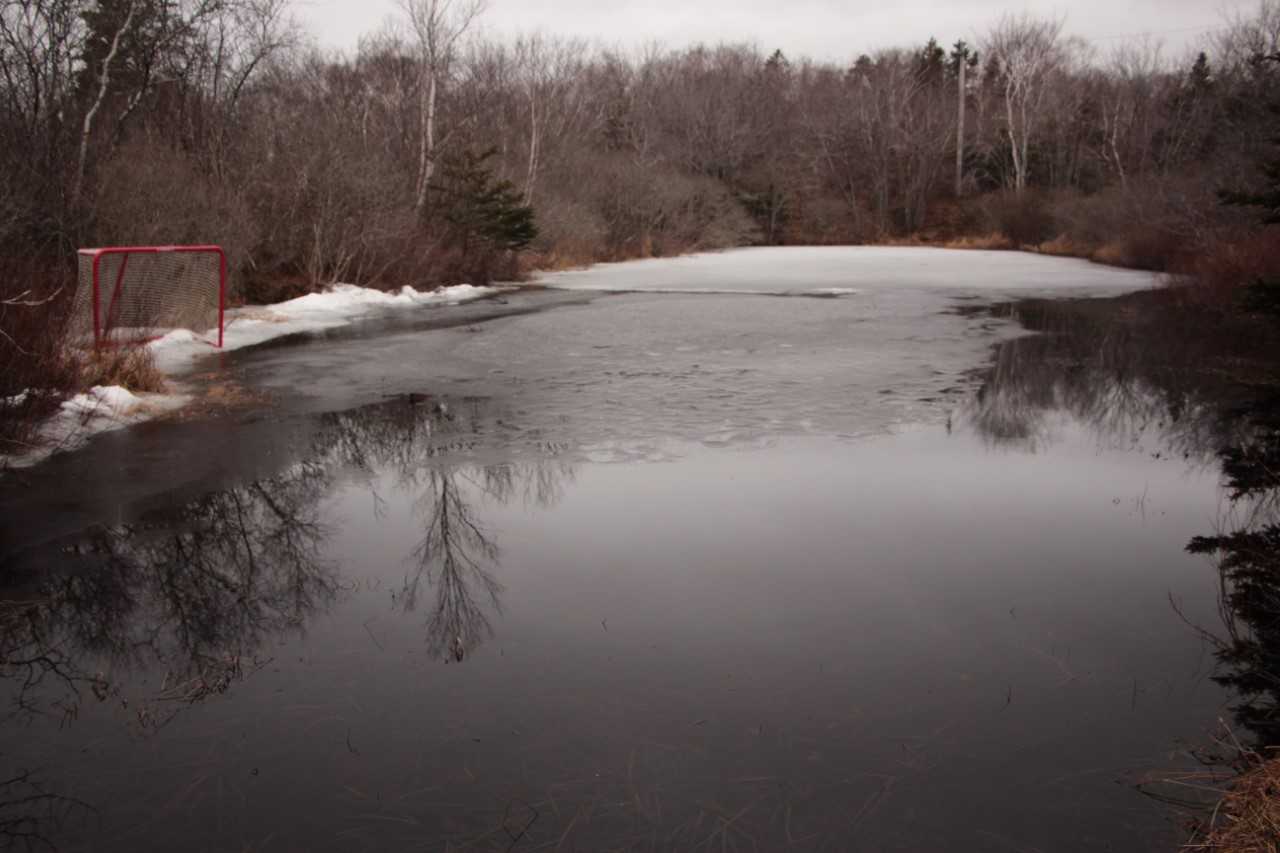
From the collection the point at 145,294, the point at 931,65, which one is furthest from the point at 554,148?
the point at 931,65

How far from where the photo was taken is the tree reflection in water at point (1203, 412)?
16.3 ft

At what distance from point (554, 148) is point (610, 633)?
43.8 metres

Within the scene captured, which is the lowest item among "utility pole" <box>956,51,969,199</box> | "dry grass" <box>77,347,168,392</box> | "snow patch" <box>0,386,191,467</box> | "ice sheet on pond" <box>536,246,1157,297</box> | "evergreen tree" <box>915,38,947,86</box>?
"snow patch" <box>0,386,191,467</box>

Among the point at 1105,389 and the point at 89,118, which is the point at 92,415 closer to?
the point at 1105,389

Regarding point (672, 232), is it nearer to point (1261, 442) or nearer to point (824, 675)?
point (1261, 442)

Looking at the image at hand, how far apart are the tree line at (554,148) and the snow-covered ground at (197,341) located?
1.04 meters

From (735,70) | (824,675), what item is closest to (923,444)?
(824,675)

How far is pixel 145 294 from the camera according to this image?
49.7 ft

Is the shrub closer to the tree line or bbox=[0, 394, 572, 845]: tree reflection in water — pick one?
the tree line

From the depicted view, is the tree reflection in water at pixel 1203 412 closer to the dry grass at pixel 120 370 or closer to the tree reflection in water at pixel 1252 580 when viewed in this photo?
Answer: the tree reflection in water at pixel 1252 580

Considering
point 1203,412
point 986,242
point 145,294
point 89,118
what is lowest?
point 1203,412

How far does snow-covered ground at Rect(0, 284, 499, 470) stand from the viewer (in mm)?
9125

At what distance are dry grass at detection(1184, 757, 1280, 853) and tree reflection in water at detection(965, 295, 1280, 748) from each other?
1.73 ft

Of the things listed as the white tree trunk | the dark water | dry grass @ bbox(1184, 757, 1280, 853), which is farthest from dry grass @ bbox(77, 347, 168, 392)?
dry grass @ bbox(1184, 757, 1280, 853)
